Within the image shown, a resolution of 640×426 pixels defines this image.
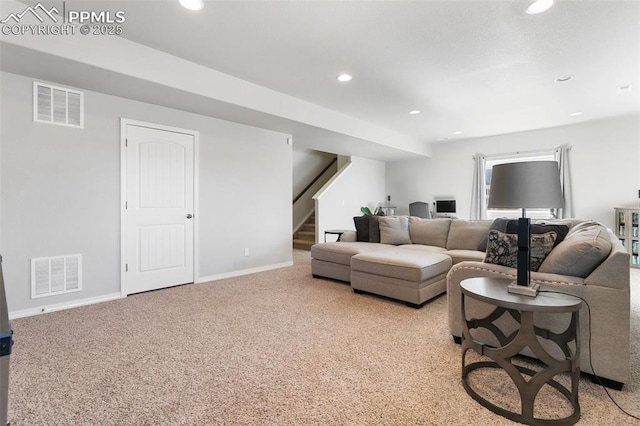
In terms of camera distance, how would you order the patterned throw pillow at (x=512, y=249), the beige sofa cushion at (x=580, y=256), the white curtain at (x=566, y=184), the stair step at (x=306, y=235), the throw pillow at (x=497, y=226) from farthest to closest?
the stair step at (x=306, y=235) → the white curtain at (x=566, y=184) → the throw pillow at (x=497, y=226) → the patterned throw pillow at (x=512, y=249) → the beige sofa cushion at (x=580, y=256)

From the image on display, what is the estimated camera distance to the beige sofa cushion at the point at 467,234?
4.15 m

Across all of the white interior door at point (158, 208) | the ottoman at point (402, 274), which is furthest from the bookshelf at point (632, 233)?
the white interior door at point (158, 208)

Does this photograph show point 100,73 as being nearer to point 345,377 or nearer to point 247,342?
point 247,342

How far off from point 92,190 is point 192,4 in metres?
2.25

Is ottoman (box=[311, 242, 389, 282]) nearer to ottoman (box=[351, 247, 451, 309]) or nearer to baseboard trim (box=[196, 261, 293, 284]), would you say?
ottoman (box=[351, 247, 451, 309])

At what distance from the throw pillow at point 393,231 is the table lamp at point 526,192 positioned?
2.79m

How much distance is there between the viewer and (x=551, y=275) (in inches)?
76.7

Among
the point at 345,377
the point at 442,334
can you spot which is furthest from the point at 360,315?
the point at 345,377

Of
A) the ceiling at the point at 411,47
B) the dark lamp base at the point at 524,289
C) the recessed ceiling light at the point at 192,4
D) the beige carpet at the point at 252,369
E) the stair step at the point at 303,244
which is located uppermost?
the ceiling at the point at 411,47

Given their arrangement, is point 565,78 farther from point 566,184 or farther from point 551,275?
point 551,275

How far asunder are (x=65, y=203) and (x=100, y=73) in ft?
4.50

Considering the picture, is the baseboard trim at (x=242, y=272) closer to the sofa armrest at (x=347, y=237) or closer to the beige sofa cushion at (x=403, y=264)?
the sofa armrest at (x=347, y=237)

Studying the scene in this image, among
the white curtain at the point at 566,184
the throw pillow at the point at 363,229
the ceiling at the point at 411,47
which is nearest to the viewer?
the ceiling at the point at 411,47

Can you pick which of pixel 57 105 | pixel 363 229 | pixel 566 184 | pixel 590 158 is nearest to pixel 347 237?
pixel 363 229
